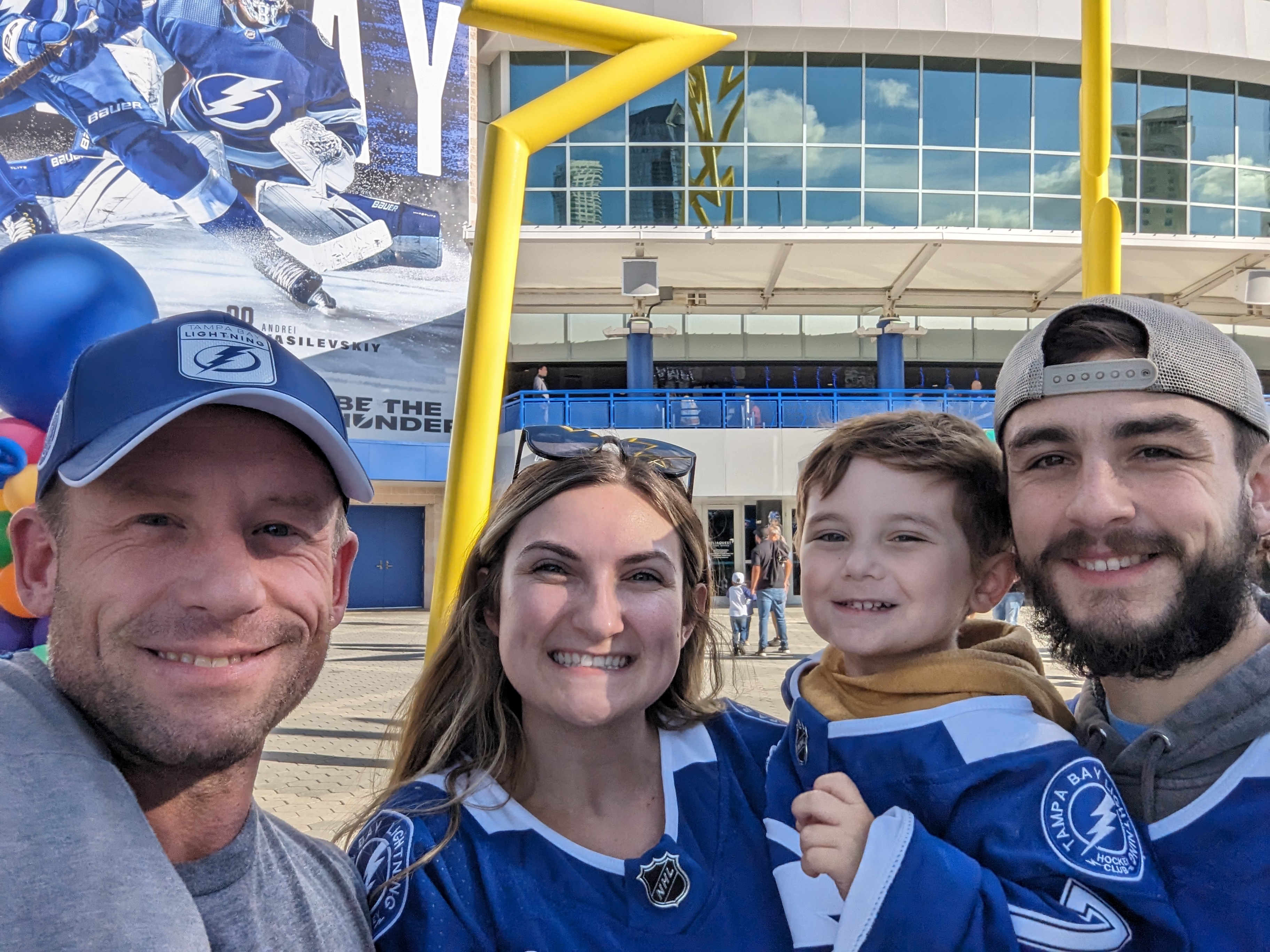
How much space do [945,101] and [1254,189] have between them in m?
6.69

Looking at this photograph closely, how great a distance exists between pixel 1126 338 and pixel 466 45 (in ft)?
86.5

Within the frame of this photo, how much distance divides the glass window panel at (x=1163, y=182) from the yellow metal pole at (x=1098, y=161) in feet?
57.6

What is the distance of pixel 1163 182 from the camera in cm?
1891

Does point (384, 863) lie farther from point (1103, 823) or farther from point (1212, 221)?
point (1212, 221)

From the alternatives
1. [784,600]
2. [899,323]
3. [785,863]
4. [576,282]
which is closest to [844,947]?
[785,863]

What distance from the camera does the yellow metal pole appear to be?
3758mm

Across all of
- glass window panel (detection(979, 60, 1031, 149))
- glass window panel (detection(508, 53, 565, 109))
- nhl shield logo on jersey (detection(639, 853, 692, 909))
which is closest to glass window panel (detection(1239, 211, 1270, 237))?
glass window panel (detection(979, 60, 1031, 149))

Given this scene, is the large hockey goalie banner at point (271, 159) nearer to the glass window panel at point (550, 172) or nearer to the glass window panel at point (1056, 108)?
the glass window panel at point (550, 172)

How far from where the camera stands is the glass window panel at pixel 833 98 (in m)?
18.7

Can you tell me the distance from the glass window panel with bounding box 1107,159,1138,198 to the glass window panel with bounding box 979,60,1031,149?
5.88ft

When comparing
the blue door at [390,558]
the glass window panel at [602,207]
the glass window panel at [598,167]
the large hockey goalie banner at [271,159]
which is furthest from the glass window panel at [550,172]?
the blue door at [390,558]

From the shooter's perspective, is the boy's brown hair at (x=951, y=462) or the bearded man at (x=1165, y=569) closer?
the bearded man at (x=1165, y=569)

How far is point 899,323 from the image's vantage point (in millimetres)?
21859

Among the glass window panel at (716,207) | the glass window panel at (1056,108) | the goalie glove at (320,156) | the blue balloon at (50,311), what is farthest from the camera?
the goalie glove at (320,156)
